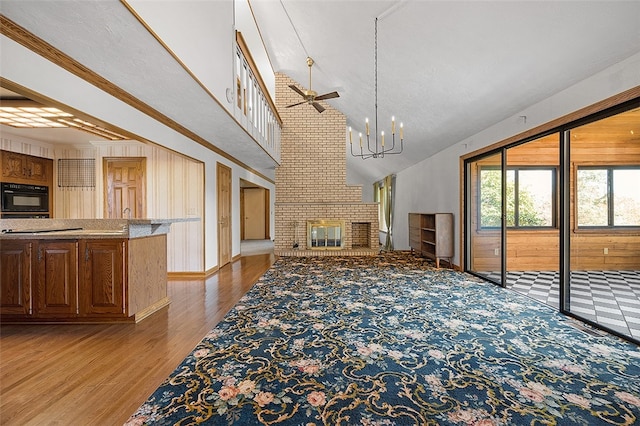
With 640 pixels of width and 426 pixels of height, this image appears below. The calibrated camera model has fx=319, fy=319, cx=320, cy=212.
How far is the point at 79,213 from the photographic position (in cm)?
613

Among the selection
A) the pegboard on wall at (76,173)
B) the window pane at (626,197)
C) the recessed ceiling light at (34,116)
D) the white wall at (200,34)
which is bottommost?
the window pane at (626,197)

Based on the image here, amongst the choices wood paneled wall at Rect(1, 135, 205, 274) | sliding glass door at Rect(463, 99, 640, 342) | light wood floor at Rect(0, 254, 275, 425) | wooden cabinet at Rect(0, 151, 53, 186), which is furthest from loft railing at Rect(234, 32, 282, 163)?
wooden cabinet at Rect(0, 151, 53, 186)

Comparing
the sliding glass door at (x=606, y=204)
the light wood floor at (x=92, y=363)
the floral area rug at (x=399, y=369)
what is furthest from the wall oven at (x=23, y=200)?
the sliding glass door at (x=606, y=204)

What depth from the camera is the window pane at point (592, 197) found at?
528 cm

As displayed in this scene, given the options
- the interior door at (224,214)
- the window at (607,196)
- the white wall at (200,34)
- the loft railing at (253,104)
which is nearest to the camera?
the white wall at (200,34)

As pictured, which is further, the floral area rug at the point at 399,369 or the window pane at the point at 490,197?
the window pane at the point at 490,197

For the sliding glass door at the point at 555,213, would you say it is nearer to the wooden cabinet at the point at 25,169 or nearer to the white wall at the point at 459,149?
the white wall at the point at 459,149

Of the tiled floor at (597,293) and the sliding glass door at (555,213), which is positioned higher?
the sliding glass door at (555,213)

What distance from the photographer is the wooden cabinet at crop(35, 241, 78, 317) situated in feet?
10.2

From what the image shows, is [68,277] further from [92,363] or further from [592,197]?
[592,197]

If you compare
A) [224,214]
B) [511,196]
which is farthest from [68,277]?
[511,196]

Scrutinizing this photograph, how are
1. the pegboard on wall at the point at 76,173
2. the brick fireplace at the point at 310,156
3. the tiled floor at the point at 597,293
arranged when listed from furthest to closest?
the brick fireplace at the point at 310,156 < the pegboard on wall at the point at 76,173 < the tiled floor at the point at 597,293

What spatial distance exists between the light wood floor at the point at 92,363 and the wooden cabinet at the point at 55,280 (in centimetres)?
17

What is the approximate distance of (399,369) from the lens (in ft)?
7.10
